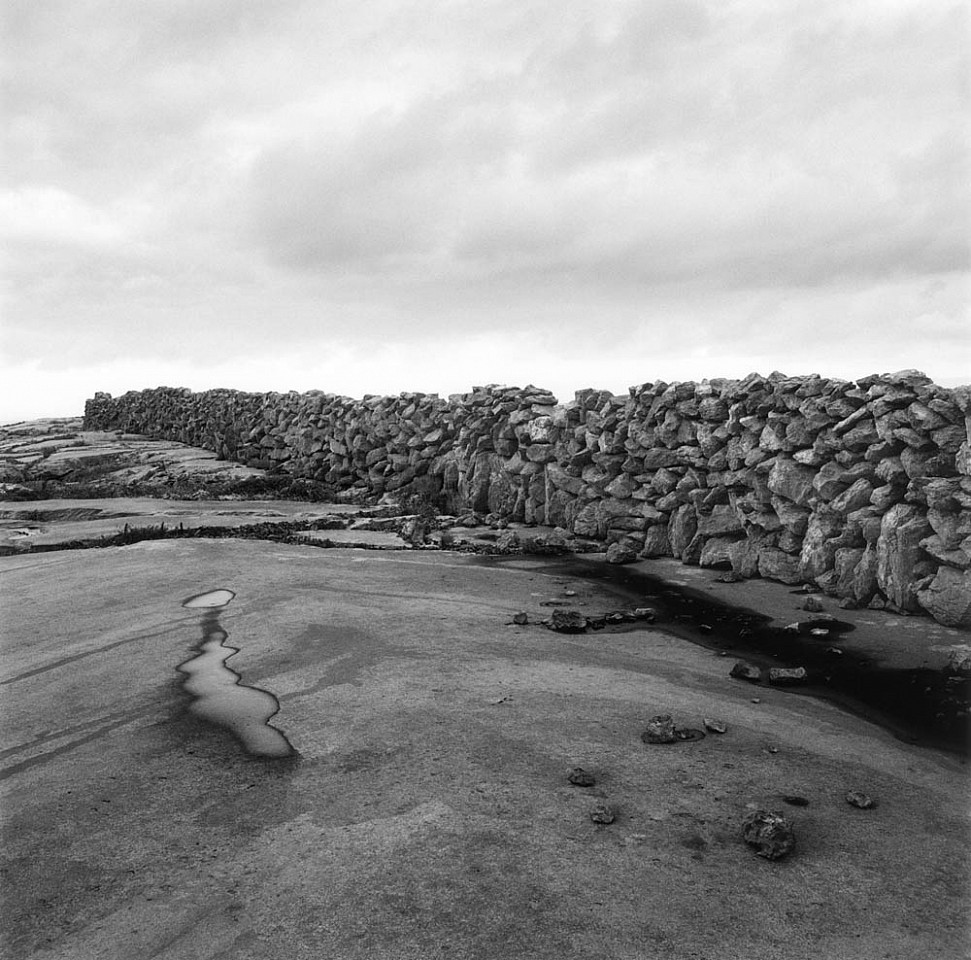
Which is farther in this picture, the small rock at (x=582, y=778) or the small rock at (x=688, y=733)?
the small rock at (x=688, y=733)

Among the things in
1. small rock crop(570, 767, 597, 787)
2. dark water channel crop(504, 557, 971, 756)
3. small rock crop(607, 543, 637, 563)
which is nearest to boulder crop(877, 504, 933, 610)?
dark water channel crop(504, 557, 971, 756)

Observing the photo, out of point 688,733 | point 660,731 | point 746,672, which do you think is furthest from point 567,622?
point 660,731

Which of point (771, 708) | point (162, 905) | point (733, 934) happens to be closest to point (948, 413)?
point (771, 708)

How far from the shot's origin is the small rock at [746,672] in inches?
291

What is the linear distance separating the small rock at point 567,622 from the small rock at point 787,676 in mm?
2161

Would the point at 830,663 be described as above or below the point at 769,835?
below

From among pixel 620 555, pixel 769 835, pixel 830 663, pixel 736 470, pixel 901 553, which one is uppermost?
pixel 736 470

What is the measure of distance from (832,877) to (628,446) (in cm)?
1121

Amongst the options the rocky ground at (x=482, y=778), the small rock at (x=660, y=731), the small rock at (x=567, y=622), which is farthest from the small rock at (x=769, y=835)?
the small rock at (x=567, y=622)

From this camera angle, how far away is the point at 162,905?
3709mm

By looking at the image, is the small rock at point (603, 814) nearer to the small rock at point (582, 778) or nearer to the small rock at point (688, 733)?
the small rock at point (582, 778)

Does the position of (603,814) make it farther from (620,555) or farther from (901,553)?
(620,555)

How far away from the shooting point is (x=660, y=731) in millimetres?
5605

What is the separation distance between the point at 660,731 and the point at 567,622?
3.28 meters
